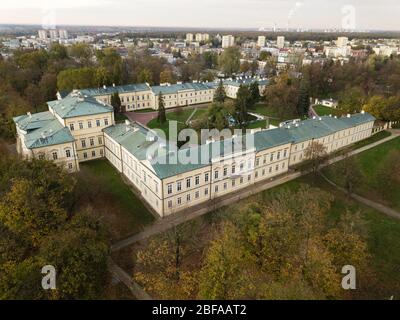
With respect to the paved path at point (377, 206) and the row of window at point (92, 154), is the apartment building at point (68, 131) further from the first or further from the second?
the paved path at point (377, 206)

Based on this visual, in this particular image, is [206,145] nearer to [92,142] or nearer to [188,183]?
[188,183]

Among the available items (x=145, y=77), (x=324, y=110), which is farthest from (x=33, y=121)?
(x=324, y=110)

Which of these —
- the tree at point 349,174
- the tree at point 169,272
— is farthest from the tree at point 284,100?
the tree at point 169,272

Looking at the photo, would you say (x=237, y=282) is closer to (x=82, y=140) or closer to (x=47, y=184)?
(x=47, y=184)

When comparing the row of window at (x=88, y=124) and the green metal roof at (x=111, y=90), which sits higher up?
the green metal roof at (x=111, y=90)

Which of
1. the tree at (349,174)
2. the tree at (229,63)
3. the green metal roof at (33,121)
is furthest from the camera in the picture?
the tree at (229,63)

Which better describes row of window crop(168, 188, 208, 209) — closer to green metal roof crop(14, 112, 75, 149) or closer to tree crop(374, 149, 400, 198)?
green metal roof crop(14, 112, 75, 149)

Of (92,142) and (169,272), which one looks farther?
(92,142)
